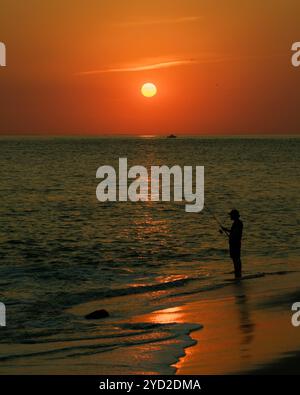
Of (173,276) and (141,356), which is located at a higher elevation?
(173,276)

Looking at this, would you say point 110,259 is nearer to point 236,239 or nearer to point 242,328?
point 236,239

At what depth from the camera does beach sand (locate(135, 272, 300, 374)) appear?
11.6m

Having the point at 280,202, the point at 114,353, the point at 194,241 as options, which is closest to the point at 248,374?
the point at 114,353

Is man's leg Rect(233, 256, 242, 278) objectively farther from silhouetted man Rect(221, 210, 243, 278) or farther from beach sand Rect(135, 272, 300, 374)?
beach sand Rect(135, 272, 300, 374)

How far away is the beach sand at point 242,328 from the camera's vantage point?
1164 cm

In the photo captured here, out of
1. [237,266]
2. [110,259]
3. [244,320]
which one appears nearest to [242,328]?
[244,320]

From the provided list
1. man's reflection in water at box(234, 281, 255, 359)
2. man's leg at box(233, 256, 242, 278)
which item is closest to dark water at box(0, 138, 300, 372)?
man's leg at box(233, 256, 242, 278)

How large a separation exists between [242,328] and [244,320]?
69cm

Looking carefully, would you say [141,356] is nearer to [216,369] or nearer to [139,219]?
[216,369]

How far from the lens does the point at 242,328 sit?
14.1m

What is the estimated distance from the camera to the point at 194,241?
1215 inches

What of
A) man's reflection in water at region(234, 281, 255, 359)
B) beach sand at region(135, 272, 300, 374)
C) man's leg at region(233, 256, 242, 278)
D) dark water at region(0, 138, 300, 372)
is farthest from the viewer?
man's leg at region(233, 256, 242, 278)

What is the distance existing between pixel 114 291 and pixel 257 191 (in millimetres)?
41004

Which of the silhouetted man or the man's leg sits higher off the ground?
the silhouetted man
